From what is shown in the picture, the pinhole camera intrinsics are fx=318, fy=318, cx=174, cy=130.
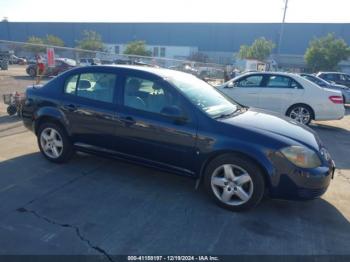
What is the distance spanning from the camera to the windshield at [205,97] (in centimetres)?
406

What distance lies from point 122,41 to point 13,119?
246 ft

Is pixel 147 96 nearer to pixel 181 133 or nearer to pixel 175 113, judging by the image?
pixel 175 113

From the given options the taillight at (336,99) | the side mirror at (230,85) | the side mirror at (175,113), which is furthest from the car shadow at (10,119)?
the taillight at (336,99)

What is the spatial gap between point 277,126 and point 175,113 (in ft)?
4.29

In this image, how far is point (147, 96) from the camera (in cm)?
423

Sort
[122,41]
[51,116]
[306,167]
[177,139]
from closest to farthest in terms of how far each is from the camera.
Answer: [306,167] < [177,139] < [51,116] < [122,41]

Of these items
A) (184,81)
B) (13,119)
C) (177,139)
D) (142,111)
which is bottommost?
(13,119)

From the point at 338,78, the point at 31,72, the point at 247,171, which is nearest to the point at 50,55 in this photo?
the point at 247,171

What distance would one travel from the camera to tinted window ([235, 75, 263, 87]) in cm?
927

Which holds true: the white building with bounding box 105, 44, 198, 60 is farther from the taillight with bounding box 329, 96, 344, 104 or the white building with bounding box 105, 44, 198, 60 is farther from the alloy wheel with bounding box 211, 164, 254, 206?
the alloy wheel with bounding box 211, 164, 254, 206

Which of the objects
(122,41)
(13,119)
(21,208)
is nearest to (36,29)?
(122,41)

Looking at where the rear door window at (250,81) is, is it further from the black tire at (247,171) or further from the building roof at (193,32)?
the building roof at (193,32)

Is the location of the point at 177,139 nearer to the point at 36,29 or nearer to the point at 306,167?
the point at 306,167

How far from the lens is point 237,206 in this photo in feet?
12.2
